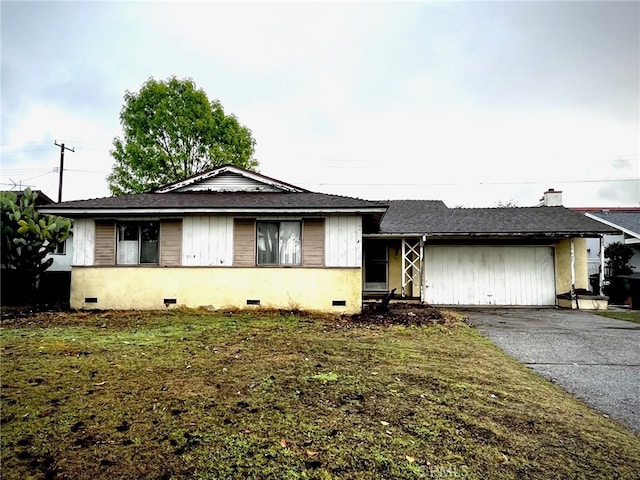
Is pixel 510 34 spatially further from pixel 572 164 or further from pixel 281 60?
pixel 572 164

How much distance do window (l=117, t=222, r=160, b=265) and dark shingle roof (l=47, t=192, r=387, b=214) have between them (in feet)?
2.08

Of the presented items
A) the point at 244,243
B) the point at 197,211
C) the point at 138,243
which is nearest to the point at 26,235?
the point at 138,243

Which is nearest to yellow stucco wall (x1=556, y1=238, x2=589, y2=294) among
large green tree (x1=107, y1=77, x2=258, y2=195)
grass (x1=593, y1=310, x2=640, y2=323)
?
grass (x1=593, y1=310, x2=640, y2=323)

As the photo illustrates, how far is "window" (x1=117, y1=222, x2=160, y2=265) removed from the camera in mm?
10523

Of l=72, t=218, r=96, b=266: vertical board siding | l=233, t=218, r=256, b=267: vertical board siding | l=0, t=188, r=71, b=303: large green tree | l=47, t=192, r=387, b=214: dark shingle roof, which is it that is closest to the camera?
l=47, t=192, r=387, b=214: dark shingle roof

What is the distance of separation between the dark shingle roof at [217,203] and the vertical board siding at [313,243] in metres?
0.56

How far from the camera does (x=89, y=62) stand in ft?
37.5

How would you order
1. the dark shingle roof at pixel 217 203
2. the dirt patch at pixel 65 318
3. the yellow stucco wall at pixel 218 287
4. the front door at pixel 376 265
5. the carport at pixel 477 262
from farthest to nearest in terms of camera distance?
1. the front door at pixel 376 265
2. the carport at pixel 477 262
3. the yellow stucco wall at pixel 218 287
4. the dark shingle roof at pixel 217 203
5. the dirt patch at pixel 65 318

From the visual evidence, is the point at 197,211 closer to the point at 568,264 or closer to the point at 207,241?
the point at 207,241

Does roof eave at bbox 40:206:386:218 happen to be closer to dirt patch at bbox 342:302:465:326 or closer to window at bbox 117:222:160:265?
window at bbox 117:222:160:265

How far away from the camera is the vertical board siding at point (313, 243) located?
33.1ft

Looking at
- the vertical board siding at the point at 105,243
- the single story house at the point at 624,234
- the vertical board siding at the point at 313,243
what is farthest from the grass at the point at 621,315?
the vertical board siding at the point at 105,243

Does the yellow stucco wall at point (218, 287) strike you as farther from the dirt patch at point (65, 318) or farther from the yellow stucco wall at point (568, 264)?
the yellow stucco wall at point (568, 264)

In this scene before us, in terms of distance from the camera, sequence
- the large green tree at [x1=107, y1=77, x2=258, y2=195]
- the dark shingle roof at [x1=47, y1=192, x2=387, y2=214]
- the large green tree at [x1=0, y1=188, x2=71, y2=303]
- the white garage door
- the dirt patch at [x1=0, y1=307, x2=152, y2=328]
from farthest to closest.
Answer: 1. the large green tree at [x1=107, y1=77, x2=258, y2=195]
2. the white garage door
3. the large green tree at [x1=0, y1=188, x2=71, y2=303]
4. the dark shingle roof at [x1=47, y1=192, x2=387, y2=214]
5. the dirt patch at [x1=0, y1=307, x2=152, y2=328]
